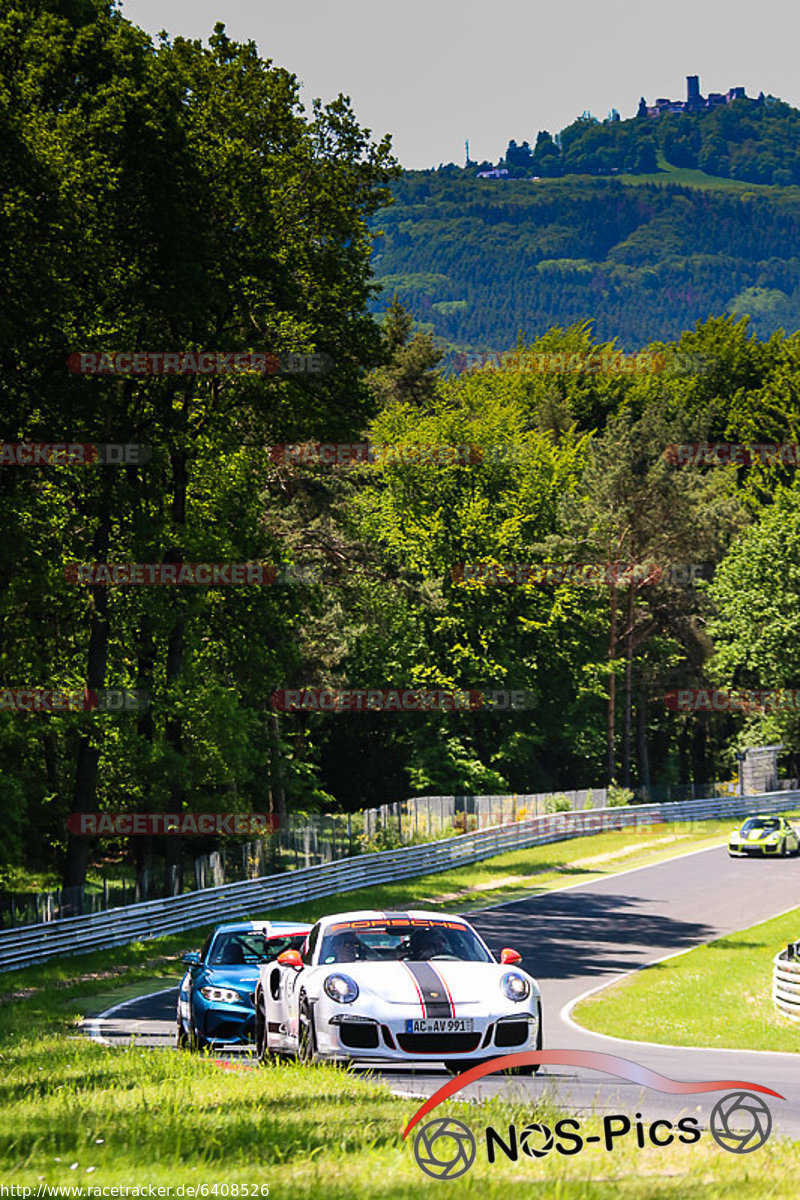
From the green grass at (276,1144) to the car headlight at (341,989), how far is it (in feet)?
1.88

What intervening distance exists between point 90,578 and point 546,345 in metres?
80.8

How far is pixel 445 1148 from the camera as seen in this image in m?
7.69

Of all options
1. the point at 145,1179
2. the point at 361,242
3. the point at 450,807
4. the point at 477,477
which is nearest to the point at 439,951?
the point at 145,1179

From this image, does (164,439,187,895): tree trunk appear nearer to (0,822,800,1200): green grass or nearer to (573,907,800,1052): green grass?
(573,907,800,1052): green grass

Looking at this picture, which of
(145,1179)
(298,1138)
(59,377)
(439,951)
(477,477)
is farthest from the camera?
(477,477)

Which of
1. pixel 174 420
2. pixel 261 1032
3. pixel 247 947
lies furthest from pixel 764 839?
pixel 261 1032

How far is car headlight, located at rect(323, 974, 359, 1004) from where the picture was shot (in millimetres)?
11172

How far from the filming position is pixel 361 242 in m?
36.3

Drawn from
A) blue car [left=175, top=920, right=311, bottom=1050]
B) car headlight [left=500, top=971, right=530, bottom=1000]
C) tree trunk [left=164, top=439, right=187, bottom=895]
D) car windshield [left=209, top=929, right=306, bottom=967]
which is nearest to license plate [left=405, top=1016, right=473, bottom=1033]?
car headlight [left=500, top=971, right=530, bottom=1000]

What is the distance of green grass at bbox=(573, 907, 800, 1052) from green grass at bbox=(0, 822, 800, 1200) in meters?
8.98

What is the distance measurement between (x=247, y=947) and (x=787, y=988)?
959 cm

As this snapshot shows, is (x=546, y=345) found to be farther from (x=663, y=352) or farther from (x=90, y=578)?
(x=90, y=578)

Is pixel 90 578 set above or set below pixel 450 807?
above

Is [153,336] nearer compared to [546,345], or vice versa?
[153,336]
